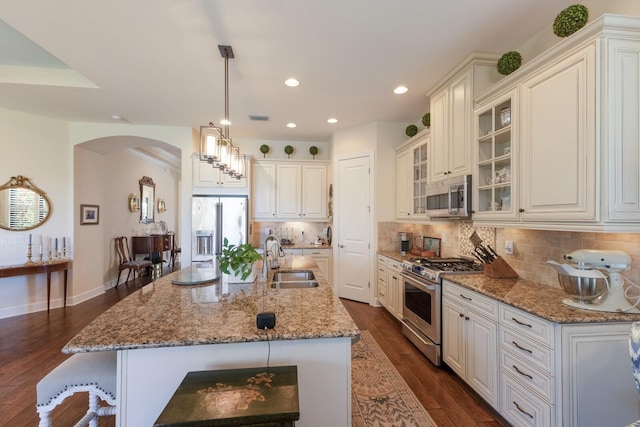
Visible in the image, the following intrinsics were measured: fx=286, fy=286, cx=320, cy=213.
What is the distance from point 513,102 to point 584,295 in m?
1.38

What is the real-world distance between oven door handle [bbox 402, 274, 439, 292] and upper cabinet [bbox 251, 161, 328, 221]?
240 cm

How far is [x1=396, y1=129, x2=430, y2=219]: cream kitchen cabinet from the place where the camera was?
12.0ft

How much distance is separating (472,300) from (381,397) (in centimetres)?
105

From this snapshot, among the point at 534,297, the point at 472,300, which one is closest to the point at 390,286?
the point at 472,300

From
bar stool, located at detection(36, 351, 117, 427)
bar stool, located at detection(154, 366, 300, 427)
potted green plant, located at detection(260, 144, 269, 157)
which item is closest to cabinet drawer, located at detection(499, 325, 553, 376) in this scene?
bar stool, located at detection(154, 366, 300, 427)

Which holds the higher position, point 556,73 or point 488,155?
point 556,73

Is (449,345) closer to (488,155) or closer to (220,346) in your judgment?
(488,155)

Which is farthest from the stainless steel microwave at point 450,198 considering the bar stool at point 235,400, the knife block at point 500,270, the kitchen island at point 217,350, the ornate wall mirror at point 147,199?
the ornate wall mirror at point 147,199

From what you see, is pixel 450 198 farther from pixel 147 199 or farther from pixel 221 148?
pixel 147 199

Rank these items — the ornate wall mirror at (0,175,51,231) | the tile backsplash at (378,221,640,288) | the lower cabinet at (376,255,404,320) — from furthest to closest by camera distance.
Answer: the ornate wall mirror at (0,175,51,231)
the lower cabinet at (376,255,404,320)
the tile backsplash at (378,221,640,288)

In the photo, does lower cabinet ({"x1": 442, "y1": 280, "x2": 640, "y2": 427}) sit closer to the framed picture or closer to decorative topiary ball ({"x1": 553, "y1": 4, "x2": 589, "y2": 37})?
decorative topiary ball ({"x1": 553, "y1": 4, "x2": 589, "y2": 37})

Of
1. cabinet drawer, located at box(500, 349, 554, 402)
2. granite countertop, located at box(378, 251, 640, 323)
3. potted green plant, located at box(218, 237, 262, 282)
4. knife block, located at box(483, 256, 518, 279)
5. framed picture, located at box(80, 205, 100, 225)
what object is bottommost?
cabinet drawer, located at box(500, 349, 554, 402)

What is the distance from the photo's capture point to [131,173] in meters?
6.20

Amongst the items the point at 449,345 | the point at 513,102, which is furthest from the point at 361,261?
the point at 513,102
